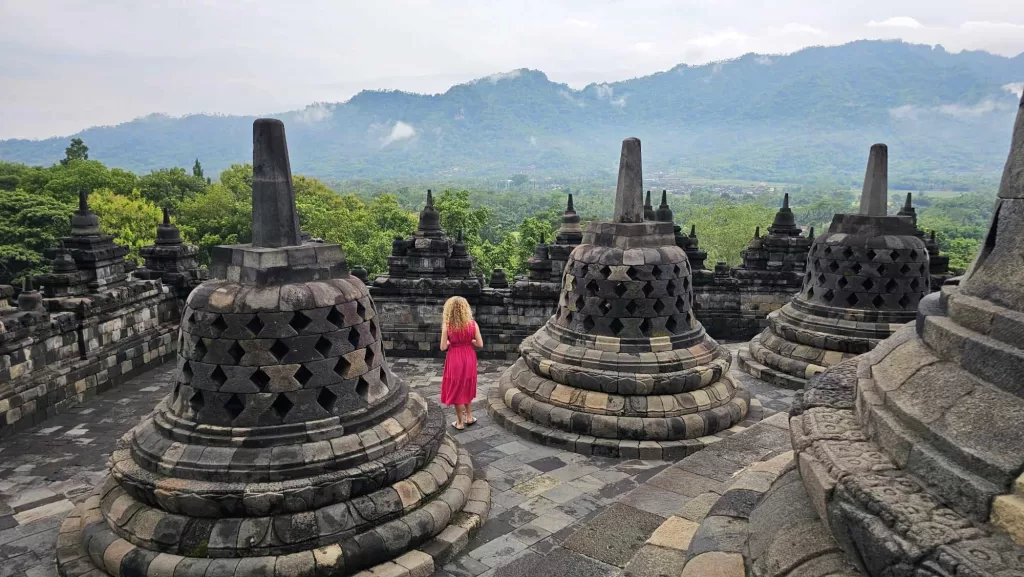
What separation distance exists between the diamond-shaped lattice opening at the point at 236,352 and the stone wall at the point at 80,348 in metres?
5.95

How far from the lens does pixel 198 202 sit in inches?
1676

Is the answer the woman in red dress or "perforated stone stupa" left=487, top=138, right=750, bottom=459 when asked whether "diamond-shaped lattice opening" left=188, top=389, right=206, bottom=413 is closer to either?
the woman in red dress

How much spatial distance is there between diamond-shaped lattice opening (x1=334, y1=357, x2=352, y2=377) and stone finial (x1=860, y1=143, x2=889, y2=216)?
8.41 metres

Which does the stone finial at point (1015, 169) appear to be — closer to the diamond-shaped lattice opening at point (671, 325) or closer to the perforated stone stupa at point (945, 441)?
the perforated stone stupa at point (945, 441)

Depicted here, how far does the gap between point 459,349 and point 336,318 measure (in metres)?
2.83

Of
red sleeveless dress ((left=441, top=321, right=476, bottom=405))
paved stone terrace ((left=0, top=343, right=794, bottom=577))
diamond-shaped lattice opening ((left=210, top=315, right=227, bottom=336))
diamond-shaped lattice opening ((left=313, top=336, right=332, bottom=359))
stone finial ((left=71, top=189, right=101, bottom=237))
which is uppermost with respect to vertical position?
stone finial ((left=71, top=189, right=101, bottom=237))

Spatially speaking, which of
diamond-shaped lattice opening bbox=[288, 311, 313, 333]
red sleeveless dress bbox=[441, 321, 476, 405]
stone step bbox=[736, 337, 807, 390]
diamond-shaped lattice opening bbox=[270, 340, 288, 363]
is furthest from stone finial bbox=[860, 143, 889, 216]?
diamond-shaped lattice opening bbox=[270, 340, 288, 363]

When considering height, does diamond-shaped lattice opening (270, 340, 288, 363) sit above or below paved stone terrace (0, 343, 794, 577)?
above

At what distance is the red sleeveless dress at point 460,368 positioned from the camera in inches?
307

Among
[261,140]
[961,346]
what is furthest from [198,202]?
[961,346]

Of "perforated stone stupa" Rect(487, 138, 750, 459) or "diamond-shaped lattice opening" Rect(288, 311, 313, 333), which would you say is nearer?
"diamond-shaped lattice opening" Rect(288, 311, 313, 333)

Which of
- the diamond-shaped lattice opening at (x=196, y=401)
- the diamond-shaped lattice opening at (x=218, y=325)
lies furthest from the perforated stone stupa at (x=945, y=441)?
the diamond-shaped lattice opening at (x=196, y=401)

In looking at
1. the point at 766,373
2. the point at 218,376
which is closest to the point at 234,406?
the point at 218,376

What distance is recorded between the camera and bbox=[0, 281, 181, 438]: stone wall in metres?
8.73
